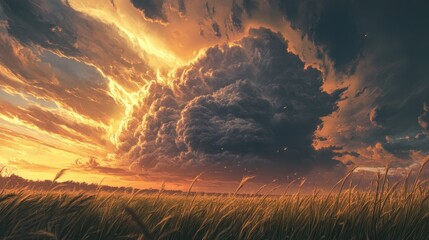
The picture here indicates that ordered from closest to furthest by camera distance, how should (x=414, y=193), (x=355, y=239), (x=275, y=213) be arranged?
(x=355, y=239), (x=275, y=213), (x=414, y=193)

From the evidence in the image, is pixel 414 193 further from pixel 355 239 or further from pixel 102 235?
pixel 102 235

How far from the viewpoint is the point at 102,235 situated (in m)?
4.25

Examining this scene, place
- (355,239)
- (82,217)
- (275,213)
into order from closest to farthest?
(355,239), (82,217), (275,213)

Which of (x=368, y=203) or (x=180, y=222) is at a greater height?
(x=368, y=203)

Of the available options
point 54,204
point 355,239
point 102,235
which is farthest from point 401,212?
point 54,204

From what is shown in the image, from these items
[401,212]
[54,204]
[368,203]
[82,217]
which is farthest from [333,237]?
[54,204]

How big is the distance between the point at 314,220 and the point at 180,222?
5.49 feet

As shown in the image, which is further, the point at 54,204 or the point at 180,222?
the point at 54,204

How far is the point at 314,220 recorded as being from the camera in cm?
428

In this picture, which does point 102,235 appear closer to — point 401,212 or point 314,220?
point 314,220

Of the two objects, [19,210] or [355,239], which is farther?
[19,210]

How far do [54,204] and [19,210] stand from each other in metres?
0.44

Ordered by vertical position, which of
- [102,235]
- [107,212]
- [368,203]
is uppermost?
[368,203]

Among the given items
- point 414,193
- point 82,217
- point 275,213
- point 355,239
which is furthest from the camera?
point 414,193
